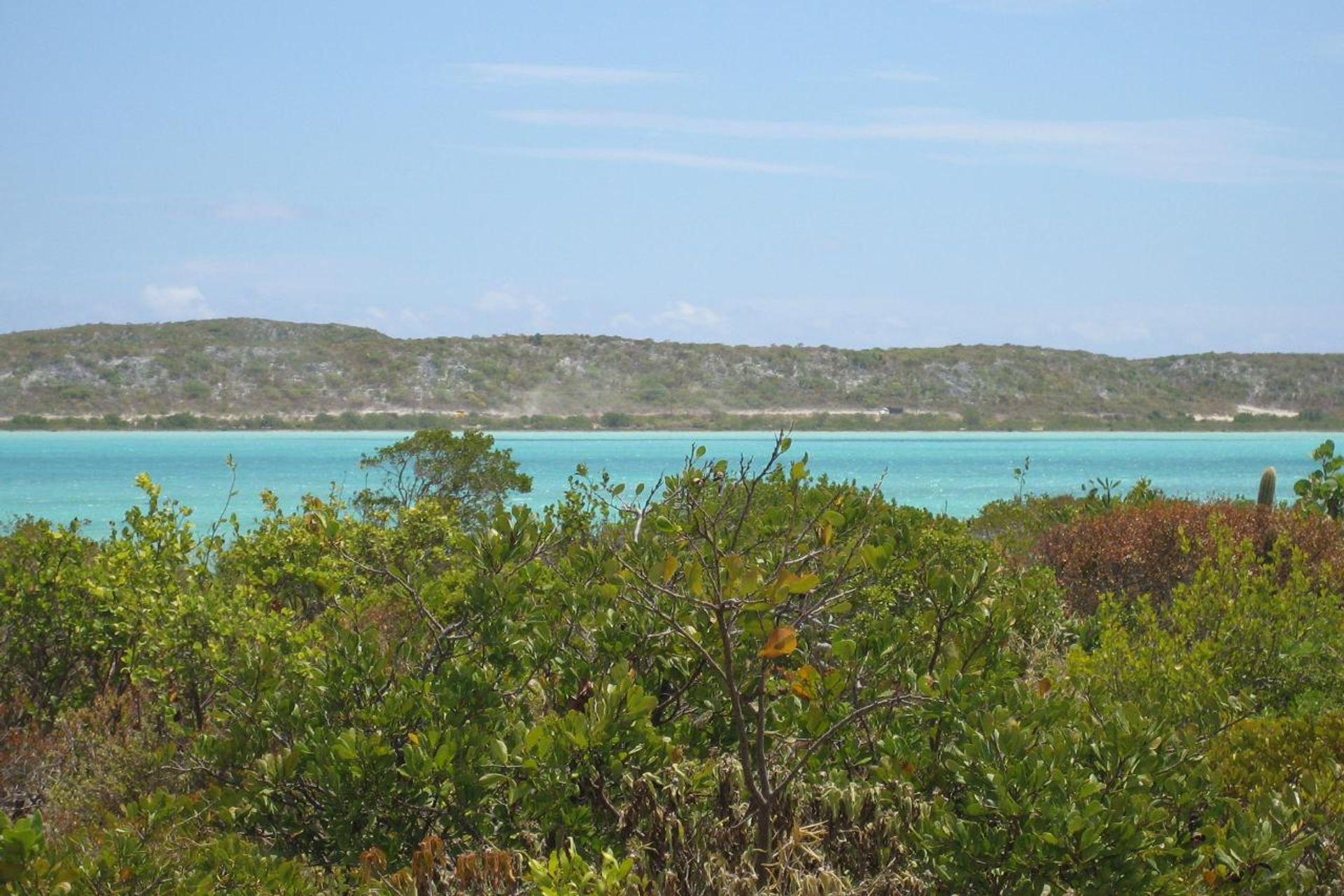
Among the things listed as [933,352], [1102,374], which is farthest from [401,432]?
[1102,374]

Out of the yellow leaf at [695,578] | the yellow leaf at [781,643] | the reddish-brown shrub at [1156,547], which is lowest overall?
the reddish-brown shrub at [1156,547]

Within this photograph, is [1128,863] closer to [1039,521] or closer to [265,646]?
[265,646]

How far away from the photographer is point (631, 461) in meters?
81.2

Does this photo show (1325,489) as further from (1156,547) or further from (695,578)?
(695,578)

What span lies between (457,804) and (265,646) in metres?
1.39

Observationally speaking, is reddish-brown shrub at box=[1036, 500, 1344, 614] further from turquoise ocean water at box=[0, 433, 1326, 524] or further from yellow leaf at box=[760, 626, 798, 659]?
turquoise ocean water at box=[0, 433, 1326, 524]

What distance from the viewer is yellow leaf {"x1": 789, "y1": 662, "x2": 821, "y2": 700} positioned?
4109mm

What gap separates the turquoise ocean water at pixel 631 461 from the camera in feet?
181

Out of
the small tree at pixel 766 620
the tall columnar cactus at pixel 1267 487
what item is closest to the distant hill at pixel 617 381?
the tall columnar cactus at pixel 1267 487

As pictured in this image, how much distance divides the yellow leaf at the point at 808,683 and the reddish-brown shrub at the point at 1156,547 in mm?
8292

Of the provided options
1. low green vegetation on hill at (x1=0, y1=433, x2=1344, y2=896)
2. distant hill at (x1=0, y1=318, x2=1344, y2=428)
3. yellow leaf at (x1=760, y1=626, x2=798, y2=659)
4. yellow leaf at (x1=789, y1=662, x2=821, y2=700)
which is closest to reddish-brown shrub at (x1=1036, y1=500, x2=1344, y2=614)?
low green vegetation on hill at (x1=0, y1=433, x2=1344, y2=896)

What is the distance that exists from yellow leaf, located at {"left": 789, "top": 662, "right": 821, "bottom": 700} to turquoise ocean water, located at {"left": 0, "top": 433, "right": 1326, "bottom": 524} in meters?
25.3

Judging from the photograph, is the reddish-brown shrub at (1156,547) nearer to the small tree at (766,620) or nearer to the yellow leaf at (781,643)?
the small tree at (766,620)

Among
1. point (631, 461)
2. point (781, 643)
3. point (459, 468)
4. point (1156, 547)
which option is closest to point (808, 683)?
point (781, 643)
